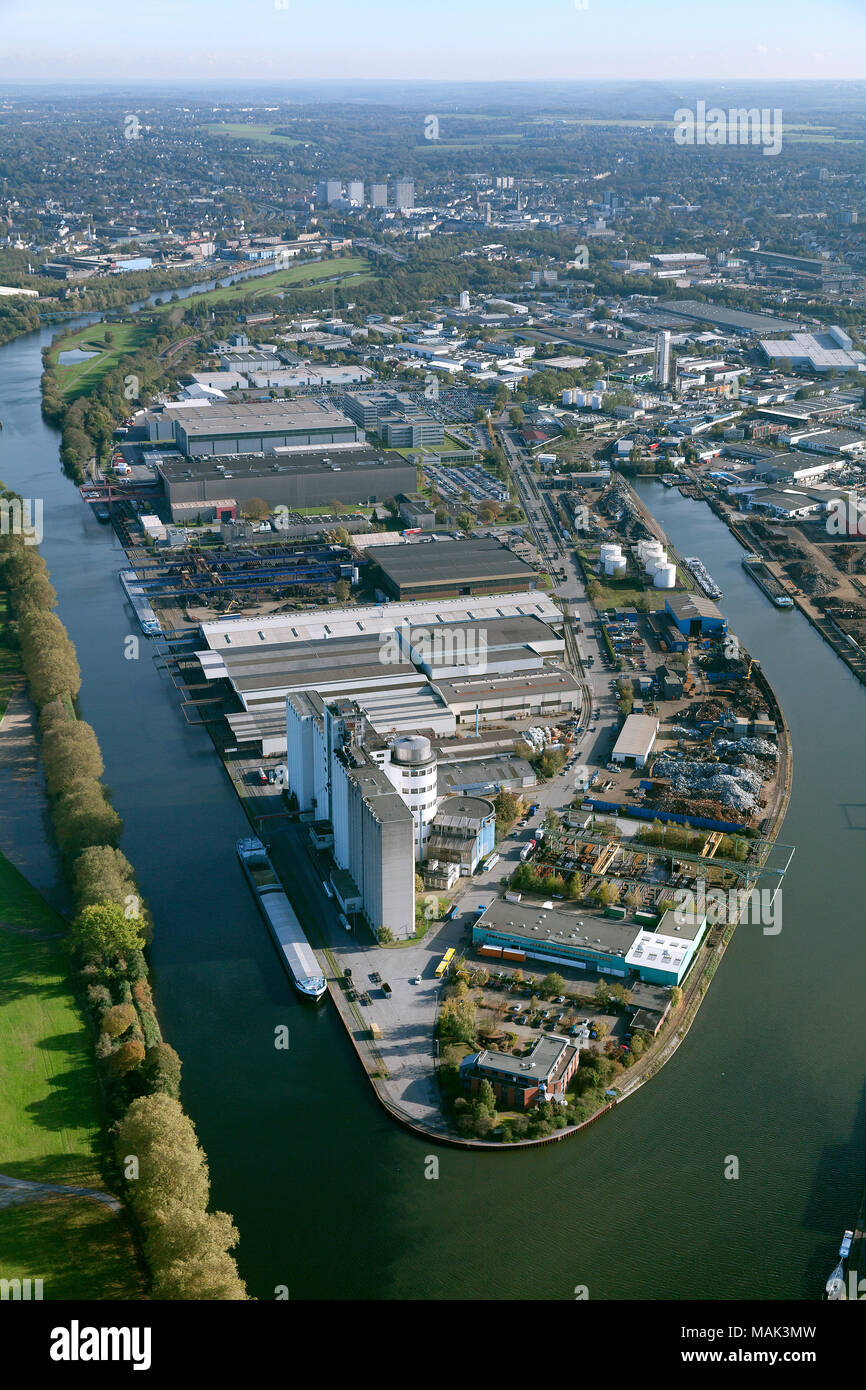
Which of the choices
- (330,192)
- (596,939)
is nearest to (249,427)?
(596,939)

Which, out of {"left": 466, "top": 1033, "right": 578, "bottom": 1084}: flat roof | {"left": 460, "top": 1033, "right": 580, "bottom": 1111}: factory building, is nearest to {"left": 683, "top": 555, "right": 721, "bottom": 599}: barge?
→ {"left": 466, "top": 1033, "right": 578, "bottom": 1084}: flat roof

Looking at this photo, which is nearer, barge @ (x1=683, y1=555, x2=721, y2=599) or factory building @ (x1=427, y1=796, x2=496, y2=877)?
factory building @ (x1=427, y1=796, x2=496, y2=877)

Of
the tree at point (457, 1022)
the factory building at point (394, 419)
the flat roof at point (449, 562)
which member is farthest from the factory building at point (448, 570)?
the tree at point (457, 1022)

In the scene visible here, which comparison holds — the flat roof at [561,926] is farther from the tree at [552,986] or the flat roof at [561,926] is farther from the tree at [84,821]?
the tree at [84,821]

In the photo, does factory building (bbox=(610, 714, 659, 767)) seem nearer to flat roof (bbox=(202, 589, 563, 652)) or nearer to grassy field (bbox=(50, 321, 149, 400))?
flat roof (bbox=(202, 589, 563, 652))

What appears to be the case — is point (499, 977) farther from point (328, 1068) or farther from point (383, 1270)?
point (383, 1270)

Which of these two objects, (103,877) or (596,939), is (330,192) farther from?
(596,939)
